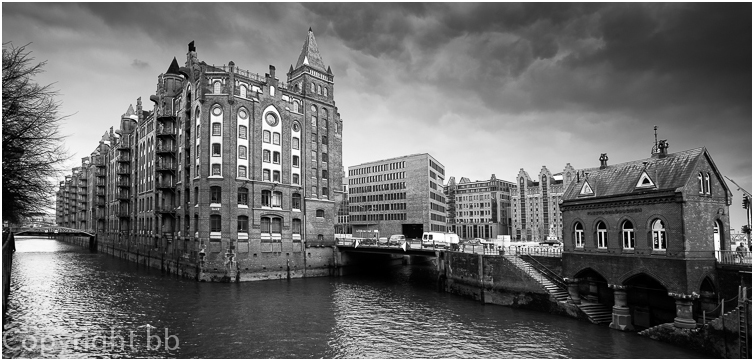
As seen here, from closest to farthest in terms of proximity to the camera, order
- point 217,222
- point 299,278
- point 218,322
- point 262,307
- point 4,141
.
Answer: point 4,141, point 218,322, point 262,307, point 217,222, point 299,278

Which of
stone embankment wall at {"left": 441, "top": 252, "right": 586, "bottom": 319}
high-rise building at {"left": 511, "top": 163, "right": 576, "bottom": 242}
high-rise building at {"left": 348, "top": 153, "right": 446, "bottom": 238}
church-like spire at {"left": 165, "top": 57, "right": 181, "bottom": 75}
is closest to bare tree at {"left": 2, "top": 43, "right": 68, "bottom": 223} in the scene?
stone embankment wall at {"left": 441, "top": 252, "right": 586, "bottom": 319}

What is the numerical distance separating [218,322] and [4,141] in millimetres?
17397

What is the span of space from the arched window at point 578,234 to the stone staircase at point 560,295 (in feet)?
13.0

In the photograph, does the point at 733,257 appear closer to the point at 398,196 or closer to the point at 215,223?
the point at 215,223

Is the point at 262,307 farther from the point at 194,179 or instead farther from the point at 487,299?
the point at 194,179

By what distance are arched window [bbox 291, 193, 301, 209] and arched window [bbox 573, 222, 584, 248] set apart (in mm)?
35559

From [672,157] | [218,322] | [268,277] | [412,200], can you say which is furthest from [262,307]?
[412,200]

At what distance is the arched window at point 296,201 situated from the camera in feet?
199

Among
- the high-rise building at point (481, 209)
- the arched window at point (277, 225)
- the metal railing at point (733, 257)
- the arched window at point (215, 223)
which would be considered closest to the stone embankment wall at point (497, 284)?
the metal railing at point (733, 257)

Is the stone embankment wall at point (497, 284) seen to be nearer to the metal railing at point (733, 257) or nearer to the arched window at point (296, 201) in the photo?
the metal railing at point (733, 257)

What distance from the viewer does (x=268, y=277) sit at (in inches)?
2196

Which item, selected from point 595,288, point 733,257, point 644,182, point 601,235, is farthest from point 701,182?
point 595,288

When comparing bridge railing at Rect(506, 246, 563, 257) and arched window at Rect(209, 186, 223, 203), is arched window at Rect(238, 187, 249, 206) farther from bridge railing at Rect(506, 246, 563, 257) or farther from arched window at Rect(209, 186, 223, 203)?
bridge railing at Rect(506, 246, 563, 257)

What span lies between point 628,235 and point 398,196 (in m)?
78.8
